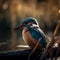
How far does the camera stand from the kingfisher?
6.56 feet

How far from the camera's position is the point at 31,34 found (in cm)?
207

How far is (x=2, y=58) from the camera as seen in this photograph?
165 centimetres

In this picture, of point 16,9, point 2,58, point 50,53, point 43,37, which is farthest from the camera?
point 16,9

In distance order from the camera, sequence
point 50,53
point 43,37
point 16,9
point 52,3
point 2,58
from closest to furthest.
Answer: point 50,53 < point 2,58 < point 43,37 < point 52,3 < point 16,9

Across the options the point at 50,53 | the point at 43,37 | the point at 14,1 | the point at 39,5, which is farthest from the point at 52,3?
the point at 50,53

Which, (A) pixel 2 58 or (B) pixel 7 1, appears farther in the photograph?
(B) pixel 7 1

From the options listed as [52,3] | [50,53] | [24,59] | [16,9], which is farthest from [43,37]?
[16,9]

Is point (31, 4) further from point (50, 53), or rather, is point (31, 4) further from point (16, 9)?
point (50, 53)

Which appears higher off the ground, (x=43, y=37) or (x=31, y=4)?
(x=43, y=37)

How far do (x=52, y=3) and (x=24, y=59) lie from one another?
6.40 m

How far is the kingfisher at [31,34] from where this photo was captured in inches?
78.7

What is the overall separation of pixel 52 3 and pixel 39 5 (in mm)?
307

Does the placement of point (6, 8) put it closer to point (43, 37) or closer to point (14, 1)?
point (14, 1)

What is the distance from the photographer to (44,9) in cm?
834
